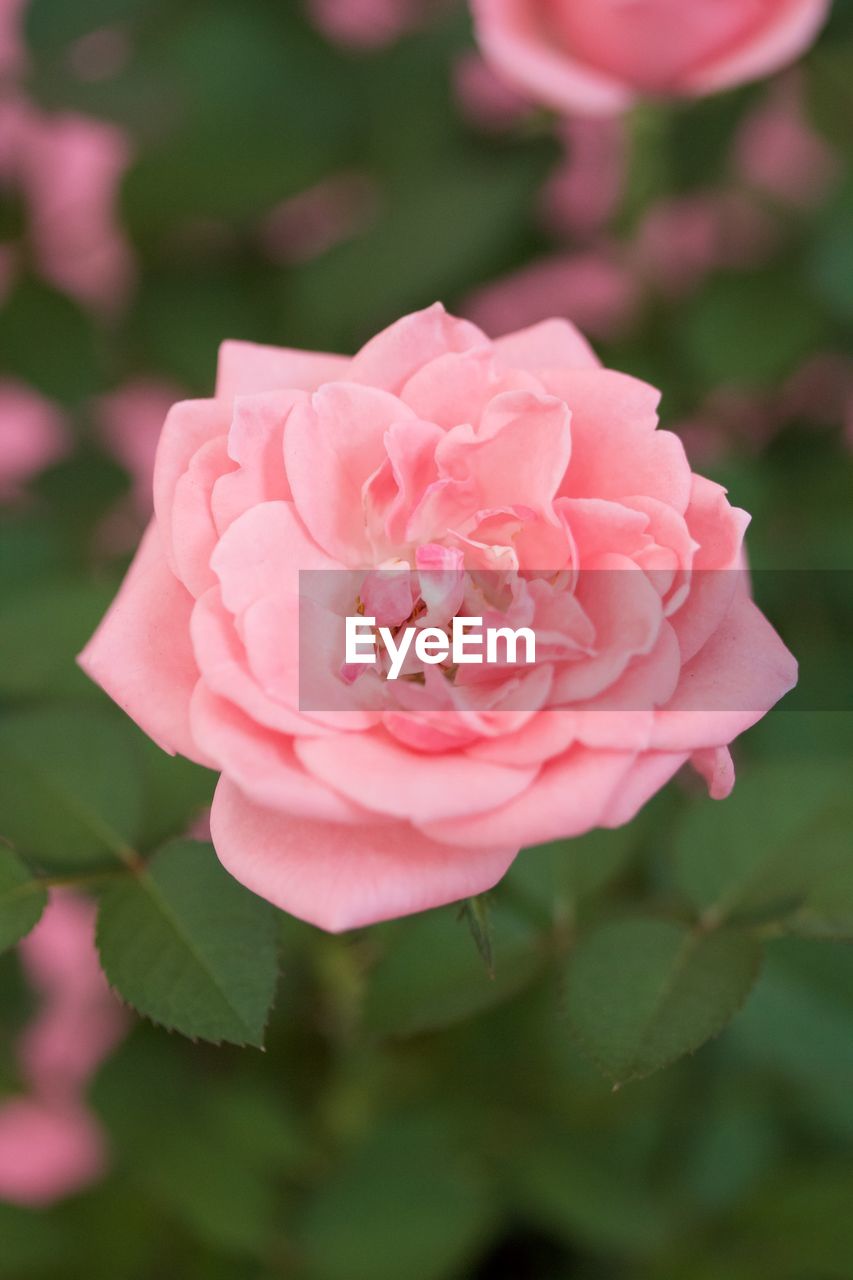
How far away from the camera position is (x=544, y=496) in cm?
45

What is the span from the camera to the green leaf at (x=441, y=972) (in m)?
0.58

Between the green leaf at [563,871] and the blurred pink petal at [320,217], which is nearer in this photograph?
the green leaf at [563,871]

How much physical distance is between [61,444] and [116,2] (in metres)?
0.39

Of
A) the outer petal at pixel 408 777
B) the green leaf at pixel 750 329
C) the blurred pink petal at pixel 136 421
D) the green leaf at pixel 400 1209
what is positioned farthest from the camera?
the blurred pink petal at pixel 136 421

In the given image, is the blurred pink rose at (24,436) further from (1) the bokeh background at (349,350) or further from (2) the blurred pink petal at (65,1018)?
(2) the blurred pink petal at (65,1018)

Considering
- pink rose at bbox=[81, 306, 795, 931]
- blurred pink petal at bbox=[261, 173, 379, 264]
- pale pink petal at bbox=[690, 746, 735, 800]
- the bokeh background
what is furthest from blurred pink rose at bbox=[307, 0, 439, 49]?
pale pink petal at bbox=[690, 746, 735, 800]

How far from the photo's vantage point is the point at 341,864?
40 centimetres

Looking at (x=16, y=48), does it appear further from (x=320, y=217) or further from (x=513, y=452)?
(x=513, y=452)

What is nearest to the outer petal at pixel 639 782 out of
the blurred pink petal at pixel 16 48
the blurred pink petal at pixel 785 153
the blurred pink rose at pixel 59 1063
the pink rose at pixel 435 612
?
the pink rose at pixel 435 612

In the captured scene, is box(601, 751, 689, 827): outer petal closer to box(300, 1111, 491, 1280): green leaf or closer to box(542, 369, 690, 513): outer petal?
box(542, 369, 690, 513): outer petal

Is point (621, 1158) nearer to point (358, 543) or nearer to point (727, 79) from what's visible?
point (358, 543)

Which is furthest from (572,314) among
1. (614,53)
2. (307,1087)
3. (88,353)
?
(307,1087)

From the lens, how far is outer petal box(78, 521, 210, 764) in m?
0.42

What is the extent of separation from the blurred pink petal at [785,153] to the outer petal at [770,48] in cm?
27
